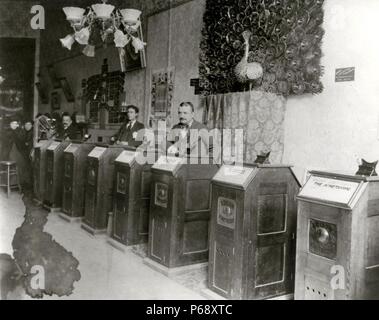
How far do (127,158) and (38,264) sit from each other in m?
1.57

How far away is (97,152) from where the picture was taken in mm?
5199

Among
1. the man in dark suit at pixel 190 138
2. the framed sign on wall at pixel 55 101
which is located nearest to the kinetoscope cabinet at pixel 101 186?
the man in dark suit at pixel 190 138

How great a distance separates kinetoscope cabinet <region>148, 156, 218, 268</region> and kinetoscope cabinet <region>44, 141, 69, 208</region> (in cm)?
252

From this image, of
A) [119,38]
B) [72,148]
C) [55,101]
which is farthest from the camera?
[55,101]

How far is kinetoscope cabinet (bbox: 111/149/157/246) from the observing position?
4.48 m

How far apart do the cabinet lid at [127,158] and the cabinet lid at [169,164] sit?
51 centimetres

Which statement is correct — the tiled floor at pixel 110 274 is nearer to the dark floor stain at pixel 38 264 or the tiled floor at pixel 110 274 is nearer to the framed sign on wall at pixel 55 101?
the dark floor stain at pixel 38 264

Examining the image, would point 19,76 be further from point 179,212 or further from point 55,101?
point 179,212

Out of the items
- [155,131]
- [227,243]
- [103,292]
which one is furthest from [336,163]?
[155,131]

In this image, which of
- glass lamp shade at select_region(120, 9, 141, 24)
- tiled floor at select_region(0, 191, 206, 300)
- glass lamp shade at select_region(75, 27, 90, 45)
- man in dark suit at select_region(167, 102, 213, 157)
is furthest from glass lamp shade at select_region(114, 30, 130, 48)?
tiled floor at select_region(0, 191, 206, 300)

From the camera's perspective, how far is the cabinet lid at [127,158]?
447 centimetres

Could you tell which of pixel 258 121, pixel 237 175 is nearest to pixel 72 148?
pixel 258 121

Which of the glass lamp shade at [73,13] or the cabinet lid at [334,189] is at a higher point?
the glass lamp shade at [73,13]
